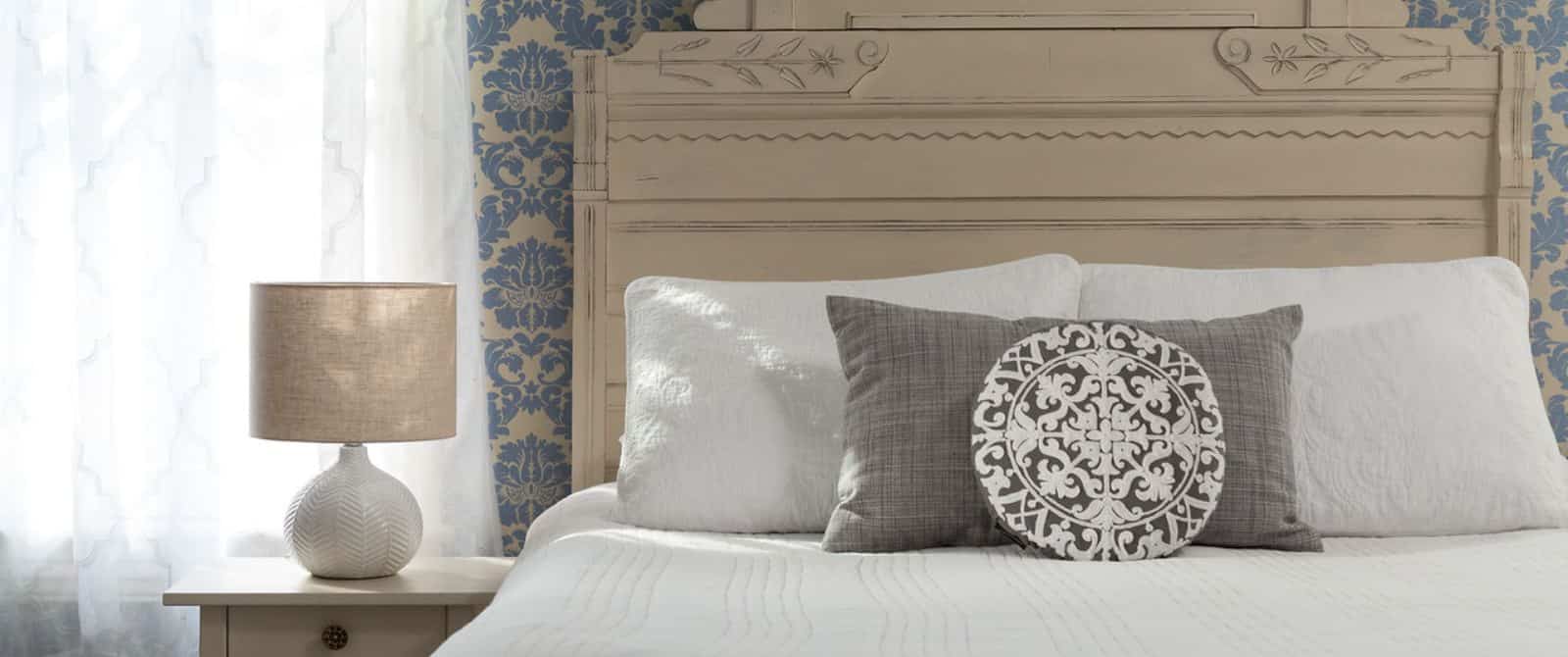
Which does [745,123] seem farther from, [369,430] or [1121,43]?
[369,430]

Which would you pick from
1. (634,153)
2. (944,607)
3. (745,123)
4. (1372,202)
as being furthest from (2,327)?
(1372,202)

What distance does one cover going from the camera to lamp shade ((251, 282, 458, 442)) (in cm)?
197

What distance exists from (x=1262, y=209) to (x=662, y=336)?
1122 mm

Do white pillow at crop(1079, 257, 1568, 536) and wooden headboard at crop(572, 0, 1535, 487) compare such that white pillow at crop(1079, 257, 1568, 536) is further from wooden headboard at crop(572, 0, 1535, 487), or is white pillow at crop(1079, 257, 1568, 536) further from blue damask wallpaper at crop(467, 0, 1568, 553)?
blue damask wallpaper at crop(467, 0, 1568, 553)

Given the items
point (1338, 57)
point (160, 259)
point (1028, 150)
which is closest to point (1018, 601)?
point (1028, 150)

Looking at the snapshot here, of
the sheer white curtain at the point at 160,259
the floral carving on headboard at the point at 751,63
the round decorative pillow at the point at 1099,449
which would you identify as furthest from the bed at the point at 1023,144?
the round decorative pillow at the point at 1099,449

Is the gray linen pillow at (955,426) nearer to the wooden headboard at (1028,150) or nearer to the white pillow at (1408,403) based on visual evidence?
the white pillow at (1408,403)

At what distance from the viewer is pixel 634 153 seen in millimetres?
2422

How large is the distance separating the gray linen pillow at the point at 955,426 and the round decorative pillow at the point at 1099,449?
→ 0.05m

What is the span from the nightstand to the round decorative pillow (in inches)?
32.3

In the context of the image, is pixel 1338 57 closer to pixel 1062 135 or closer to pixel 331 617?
pixel 1062 135

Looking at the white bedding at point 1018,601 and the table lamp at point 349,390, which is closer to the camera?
the white bedding at point 1018,601

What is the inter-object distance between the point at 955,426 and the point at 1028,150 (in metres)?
0.84

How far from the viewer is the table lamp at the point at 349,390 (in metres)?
1.97
